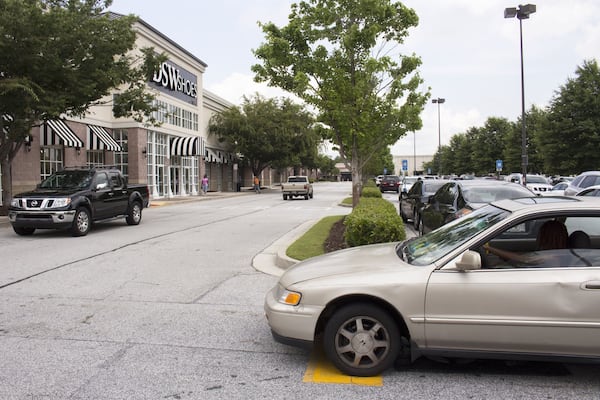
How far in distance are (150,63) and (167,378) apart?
58.0ft

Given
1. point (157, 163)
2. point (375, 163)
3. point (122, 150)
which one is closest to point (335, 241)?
point (122, 150)

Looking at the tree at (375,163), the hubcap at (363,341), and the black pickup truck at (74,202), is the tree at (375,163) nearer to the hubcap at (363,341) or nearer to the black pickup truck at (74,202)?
the black pickup truck at (74,202)

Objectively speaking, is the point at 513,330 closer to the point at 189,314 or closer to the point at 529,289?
the point at 529,289

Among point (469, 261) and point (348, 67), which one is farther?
point (348, 67)

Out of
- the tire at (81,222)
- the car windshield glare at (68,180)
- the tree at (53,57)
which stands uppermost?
the tree at (53,57)

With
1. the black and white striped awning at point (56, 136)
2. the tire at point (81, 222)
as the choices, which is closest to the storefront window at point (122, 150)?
the black and white striped awning at point (56, 136)

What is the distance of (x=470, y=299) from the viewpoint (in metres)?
3.76

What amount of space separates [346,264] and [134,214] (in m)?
13.5

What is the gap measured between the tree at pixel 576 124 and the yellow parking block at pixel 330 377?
35255 mm

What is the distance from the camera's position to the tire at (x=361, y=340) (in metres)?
3.91

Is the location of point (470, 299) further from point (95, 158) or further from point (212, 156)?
point (212, 156)

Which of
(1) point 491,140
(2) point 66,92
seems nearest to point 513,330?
(2) point 66,92

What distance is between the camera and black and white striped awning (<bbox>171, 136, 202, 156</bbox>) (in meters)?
37.0

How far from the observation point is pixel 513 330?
3707mm
